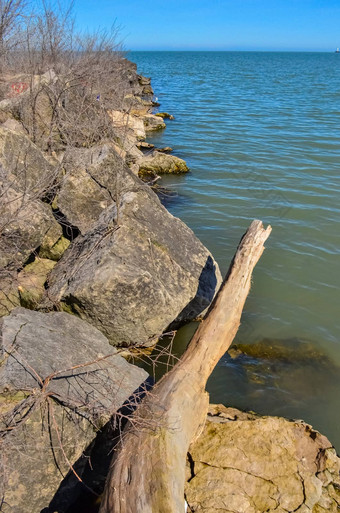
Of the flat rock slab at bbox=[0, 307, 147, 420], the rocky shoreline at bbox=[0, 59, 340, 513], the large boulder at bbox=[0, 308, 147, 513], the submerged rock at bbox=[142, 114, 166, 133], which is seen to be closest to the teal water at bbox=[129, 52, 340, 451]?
the submerged rock at bbox=[142, 114, 166, 133]

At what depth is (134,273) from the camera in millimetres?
4988

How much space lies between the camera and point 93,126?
29.1ft

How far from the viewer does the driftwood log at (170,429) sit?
288 centimetres

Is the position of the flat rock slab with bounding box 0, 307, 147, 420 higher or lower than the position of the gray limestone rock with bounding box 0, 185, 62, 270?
lower

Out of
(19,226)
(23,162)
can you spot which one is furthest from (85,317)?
(23,162)

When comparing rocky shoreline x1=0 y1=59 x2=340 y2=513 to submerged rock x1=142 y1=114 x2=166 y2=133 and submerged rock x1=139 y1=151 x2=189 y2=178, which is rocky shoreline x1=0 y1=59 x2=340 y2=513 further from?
submerged rock x1=142 y1=114 x2=166 y2=133

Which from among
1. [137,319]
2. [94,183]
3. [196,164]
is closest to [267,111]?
[196,164]

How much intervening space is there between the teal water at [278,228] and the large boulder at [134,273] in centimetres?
79

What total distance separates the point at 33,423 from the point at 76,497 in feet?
2.30

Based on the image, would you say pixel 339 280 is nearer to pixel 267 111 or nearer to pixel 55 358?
pixel 55 358

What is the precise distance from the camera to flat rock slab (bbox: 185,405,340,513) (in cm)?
338

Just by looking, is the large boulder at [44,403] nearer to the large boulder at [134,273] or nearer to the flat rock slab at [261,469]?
the large boulder at [134,273]

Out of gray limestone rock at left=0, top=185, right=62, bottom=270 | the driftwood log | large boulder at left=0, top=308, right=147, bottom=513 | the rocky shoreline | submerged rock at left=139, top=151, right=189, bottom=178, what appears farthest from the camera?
submerged rock at left=139, top=151, right=189, bottom=178

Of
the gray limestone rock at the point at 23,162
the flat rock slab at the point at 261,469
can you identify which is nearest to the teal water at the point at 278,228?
the flat rock slab at the point at 261,469
